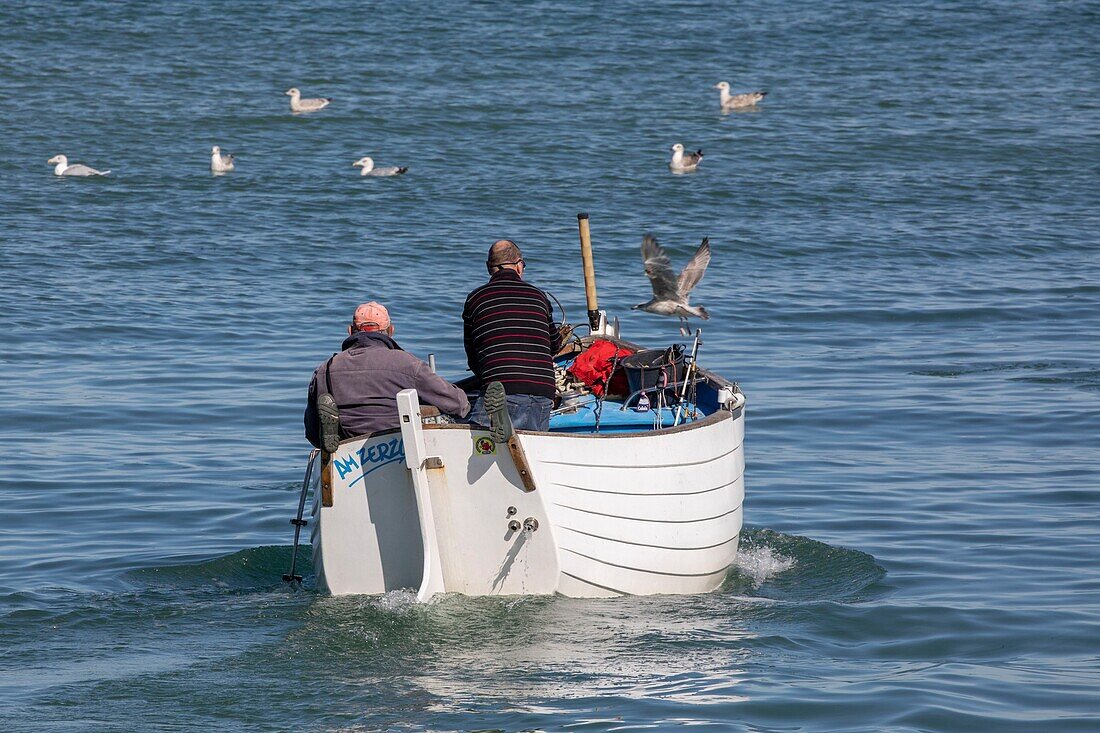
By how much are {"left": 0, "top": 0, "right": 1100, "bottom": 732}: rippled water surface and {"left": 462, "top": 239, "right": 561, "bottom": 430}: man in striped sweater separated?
1.08 metres

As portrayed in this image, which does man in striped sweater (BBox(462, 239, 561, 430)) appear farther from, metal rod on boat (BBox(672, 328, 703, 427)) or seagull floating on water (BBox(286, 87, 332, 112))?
seagull floating on water (BBox(286, 87, 332, 112))

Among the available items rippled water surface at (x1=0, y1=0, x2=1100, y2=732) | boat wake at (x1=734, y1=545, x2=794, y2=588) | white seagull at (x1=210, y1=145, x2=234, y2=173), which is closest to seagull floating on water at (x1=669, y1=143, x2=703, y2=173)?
rippled water surface at (x1=0, y1=0, x2=1100, y2=732)

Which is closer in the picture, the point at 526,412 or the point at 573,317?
the point at 526,412

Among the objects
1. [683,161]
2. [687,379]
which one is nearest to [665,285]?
[687,379]

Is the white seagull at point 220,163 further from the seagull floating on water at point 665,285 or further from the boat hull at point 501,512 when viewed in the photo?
the boat hull at point 501,512

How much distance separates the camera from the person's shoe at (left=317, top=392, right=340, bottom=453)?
7.53 meters

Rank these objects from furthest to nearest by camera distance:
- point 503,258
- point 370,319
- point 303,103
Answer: point 303,103, point 503,258, point 370,319

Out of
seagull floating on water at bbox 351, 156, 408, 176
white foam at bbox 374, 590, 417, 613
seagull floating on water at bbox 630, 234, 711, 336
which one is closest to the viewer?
white foam at bbox 374, 590, 417, 613

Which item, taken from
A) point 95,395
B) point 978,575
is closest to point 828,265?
point 95,395

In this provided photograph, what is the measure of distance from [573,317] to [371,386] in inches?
376

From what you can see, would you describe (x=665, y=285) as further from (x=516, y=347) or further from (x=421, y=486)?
(x=421, y=486)

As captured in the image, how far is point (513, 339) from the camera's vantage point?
26.7 feet

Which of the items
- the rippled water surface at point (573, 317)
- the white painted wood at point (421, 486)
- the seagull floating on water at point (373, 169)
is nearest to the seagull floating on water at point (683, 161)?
the rippled water surface at point (573, 317)

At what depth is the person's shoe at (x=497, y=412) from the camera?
7.34 m
